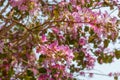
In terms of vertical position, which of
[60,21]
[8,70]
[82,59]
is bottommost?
[82,59]

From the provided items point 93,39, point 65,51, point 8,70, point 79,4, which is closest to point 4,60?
point 8,70

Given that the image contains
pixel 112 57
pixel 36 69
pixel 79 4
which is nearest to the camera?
pixel 36 69

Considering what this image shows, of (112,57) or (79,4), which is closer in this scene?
(79,4)

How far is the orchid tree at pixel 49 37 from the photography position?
12.8 feet

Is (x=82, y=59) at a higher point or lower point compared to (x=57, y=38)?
lower

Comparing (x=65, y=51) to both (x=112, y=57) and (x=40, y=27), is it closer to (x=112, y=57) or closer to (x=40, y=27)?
(x=40, y=27)

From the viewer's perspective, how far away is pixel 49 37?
525 cm

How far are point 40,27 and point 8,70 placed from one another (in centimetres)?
65

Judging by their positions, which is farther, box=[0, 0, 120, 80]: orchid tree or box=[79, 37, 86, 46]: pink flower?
box=[79, 37, 86, 46]: pink flower

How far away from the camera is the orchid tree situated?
3.89m

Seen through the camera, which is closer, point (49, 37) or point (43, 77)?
point (43, 77)

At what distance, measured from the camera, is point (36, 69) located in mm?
4129

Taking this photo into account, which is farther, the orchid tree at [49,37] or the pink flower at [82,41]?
the pink flower at [82,41]

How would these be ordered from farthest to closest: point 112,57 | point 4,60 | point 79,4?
point 112,57 < point 79,4 < point 4,60
